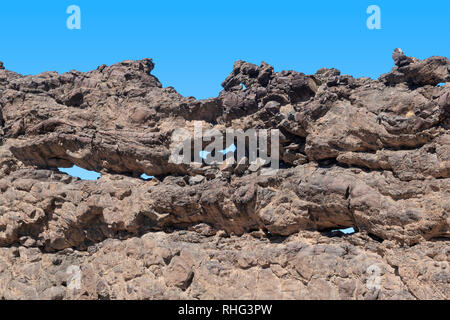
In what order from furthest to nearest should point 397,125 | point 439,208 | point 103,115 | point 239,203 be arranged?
point 103,115, point 239,203, point 397,125, point 439,208

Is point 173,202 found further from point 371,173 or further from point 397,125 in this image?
point 397,125

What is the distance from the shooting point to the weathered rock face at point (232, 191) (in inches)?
635

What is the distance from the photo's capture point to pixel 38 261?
21234 mm

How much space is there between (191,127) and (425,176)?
10.0m

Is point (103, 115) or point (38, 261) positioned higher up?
point (103, 115)

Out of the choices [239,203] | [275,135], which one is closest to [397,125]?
[275,135]

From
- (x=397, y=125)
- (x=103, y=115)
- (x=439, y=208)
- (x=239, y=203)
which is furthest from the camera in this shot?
(x=103, y=115)

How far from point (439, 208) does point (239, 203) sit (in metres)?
7.09

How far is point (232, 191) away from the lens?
1902 cm

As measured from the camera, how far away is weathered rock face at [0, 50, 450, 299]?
16125 millimetres

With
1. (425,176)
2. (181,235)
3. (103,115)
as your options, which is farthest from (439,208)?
(103,115)
